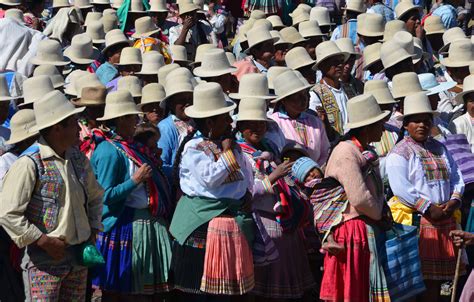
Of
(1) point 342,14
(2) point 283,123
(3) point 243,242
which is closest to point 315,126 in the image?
(2) point 283,123

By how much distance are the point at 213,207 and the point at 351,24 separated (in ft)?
22.3

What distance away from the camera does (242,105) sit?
28.1 feet

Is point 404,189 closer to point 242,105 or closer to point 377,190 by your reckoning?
point 377,190

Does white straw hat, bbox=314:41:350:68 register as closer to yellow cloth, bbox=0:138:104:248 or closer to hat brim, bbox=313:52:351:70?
hat brim, bbox=313:52:351:70

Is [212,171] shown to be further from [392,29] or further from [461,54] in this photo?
[392,29]

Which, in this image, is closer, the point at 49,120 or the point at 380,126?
the point at 49,120

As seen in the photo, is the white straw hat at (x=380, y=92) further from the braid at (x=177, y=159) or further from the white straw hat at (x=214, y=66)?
the braid at (x=177, y=159)

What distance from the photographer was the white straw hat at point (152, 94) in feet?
31.4

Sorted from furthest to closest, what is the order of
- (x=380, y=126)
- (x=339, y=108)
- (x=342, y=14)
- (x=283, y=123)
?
(x=342, y=14), (x=339, y=108), (x=283, y=123), (x=380, y=126)

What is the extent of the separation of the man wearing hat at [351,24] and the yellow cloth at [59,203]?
23.4 ft

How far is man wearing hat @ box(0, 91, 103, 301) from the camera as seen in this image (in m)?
6.89

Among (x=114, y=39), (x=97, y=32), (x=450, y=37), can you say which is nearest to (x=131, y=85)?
(x=114, y=39)

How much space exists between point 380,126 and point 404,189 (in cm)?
A: 63

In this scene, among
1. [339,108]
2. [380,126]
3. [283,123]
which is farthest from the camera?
[339,108]
